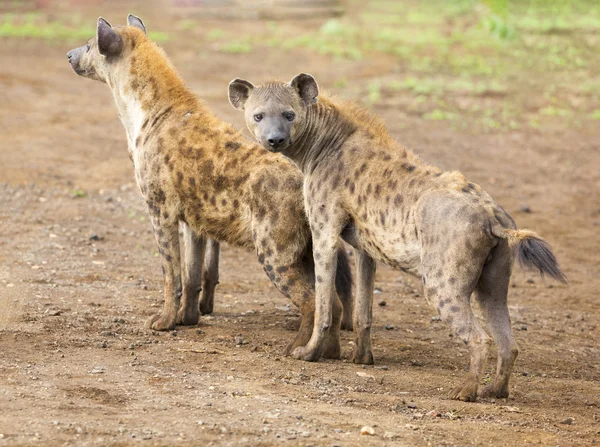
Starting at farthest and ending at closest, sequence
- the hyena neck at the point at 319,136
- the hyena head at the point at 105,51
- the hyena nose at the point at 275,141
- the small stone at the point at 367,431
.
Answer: the hyena head at the point at 105,51 < the hyena neck at the point at 319,136 < the hyena nose at the point at 275,141 < the small stone at the point at 367,431

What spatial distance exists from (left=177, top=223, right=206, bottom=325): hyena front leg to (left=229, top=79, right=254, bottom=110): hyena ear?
93cm

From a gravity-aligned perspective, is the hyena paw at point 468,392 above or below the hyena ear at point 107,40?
below

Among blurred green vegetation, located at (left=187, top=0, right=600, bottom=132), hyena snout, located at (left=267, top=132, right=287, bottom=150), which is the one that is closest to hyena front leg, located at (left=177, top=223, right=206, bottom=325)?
hyena snout, located at (left=267, top=132, right=287, bottom=150)

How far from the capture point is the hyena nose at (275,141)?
5512 mm

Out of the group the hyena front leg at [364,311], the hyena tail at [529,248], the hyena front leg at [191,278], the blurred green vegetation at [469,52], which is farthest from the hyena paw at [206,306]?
the blurred green vegetation at [469,52]

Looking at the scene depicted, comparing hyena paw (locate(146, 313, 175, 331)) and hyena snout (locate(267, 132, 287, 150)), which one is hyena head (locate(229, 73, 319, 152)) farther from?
hyena paw (locate(146, 313, 175, 331))

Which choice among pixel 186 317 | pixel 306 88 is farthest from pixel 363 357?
pixel 306 88

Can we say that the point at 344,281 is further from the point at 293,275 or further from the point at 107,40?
the point at 107,40

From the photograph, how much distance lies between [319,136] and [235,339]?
1295 mm

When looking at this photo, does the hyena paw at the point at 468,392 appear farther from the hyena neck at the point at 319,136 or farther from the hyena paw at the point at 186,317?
the hyena paw at the point at 186,317

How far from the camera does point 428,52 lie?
17.9 metres

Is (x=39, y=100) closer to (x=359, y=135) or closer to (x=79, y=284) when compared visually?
(x=79, y=284)

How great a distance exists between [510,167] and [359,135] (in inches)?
242

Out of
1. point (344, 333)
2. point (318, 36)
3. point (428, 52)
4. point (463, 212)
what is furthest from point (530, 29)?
point (463, 212)
